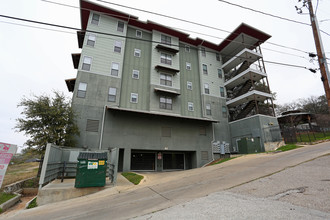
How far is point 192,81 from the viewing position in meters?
24.4

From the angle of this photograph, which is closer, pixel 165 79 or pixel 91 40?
pixel 91 40

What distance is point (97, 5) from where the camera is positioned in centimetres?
1933

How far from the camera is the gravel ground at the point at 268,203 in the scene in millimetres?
3582

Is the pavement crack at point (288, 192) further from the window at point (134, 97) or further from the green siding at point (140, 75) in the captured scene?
the window at point (134, 97)

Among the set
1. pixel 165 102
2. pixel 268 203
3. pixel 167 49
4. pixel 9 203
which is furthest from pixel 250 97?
pixel 9 203

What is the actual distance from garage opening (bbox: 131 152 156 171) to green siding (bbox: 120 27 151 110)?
6002 mm

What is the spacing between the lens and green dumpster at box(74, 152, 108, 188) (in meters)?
8.31

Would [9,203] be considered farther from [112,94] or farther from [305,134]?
[305,134]

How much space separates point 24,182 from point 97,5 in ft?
63.9

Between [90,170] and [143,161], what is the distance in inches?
483

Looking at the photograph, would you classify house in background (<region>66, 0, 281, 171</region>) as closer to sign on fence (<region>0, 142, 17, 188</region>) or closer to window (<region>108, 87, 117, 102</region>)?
window (<region>108, 87, 117, 102</region>)

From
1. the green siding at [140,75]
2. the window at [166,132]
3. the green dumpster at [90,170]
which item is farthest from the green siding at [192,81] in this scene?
the green dumpster at [90,170]

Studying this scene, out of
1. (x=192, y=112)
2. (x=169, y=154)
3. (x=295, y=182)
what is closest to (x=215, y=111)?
(x=192, y=112)

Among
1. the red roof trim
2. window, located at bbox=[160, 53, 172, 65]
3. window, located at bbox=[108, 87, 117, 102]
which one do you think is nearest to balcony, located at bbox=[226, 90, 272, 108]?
the red roof trim
